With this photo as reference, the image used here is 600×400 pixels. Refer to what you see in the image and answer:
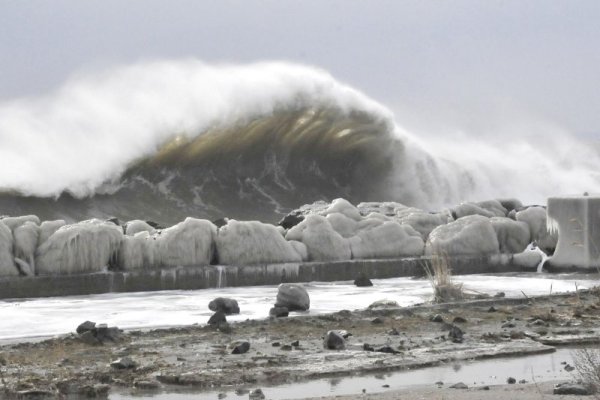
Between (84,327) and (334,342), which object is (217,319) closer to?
(84,327)

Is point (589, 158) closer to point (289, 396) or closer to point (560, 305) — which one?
point (560, 305)

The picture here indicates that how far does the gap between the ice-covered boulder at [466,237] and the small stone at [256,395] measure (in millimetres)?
9119

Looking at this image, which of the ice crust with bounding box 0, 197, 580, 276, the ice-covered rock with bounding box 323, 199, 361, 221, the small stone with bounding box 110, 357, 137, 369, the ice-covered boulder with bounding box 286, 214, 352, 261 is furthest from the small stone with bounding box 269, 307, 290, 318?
the ice-covered rock with bounding box 323, 199, 361, 221

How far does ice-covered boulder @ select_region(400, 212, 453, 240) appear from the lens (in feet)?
56.3

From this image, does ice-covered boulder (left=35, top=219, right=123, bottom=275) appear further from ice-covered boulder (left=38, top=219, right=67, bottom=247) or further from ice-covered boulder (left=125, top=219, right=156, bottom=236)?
ice-covered boulder (left=125, top=219, right=156, bottom=236)

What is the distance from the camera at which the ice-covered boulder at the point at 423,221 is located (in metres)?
17.2

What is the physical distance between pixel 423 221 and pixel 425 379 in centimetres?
972

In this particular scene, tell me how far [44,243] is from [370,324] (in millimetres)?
5060

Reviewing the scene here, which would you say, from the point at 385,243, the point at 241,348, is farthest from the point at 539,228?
the point at 241,348

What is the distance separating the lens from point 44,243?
1349 cm

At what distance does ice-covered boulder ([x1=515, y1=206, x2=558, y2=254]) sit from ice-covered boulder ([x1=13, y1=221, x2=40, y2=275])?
7.77 m

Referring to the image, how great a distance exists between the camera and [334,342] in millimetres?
8914

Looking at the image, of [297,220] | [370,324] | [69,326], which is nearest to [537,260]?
[297,220]

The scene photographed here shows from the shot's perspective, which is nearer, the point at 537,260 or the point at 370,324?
the point at 370,324
